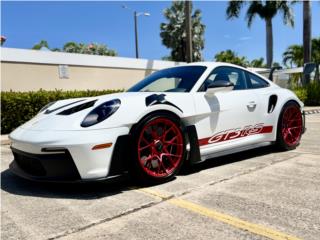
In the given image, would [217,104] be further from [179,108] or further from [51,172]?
[51,172]

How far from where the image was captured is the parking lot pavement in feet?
8.36

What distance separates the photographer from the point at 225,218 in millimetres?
2744

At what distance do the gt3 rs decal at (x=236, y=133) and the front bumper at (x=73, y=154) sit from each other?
1.15 metres

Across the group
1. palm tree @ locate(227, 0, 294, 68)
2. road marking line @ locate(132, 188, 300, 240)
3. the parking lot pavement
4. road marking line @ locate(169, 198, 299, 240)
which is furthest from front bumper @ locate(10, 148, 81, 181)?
palm tree @ locate(227, 0, 294, 68)

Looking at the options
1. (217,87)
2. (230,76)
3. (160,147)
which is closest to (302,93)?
(230,76)

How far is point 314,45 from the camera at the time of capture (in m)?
36.2

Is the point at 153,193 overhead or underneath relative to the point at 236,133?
underneath

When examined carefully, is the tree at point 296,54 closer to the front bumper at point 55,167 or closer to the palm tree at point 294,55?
the palm tree at point 294,55

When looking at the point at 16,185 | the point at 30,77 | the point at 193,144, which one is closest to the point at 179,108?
the point at 193,144

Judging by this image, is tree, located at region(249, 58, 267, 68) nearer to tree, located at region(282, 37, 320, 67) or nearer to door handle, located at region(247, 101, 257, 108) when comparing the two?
tree, located at region(282, 37, 320, 67)

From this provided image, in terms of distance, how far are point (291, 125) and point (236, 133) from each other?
1.32m

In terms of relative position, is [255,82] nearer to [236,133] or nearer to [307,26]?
[236,133]

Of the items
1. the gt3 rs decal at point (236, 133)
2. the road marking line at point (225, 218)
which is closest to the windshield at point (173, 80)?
the gt3 rs decal at point (236, 133)

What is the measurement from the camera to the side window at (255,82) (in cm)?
491
